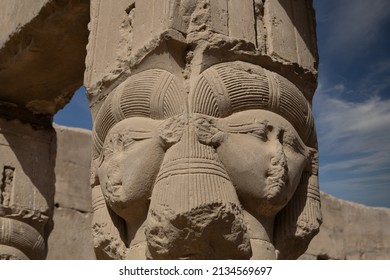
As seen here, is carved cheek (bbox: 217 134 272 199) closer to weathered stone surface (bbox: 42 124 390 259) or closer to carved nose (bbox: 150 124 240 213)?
carved nose (bbox: 150 124 240 213)

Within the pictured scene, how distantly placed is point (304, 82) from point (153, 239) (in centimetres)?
111

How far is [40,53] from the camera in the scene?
175 inches

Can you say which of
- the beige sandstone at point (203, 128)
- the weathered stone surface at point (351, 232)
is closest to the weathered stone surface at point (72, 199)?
the weathered stone surface at point (351, 232)

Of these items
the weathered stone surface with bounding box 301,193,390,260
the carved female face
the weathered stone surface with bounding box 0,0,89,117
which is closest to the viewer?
the carved female face

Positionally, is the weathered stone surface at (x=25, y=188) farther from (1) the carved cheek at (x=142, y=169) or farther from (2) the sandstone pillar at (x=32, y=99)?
(1) the carved cheek at (x=142, y=169)

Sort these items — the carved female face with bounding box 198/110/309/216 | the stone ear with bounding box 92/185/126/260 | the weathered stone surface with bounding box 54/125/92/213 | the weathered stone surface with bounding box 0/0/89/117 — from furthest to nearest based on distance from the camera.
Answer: the weathered stone surface with bounding box 54/125/92/213
the weathered stone surface with bounding box 0/0/89/117
the stone ear with bounding box 92/185/126/260
the carved female face with bounding box 198/110/309/216

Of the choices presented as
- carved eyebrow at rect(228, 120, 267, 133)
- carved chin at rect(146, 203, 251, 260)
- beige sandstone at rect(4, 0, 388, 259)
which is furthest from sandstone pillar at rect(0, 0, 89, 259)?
carved chin at rect(146, 203, 251, 260)

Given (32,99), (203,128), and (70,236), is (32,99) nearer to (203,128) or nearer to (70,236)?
(203,128)

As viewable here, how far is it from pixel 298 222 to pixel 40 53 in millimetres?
2611

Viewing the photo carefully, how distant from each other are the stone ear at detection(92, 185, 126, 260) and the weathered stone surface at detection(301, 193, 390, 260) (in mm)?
6848

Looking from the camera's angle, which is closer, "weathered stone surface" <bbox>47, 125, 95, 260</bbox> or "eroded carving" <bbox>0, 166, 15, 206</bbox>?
"eroded carving" <bbox>0, 166, 15, 206</bbox>

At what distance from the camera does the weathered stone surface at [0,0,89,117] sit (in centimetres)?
409

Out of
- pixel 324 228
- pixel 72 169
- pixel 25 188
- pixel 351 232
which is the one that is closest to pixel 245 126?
pixel 25 188

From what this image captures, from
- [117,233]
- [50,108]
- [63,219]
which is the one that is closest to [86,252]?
[63,219]
